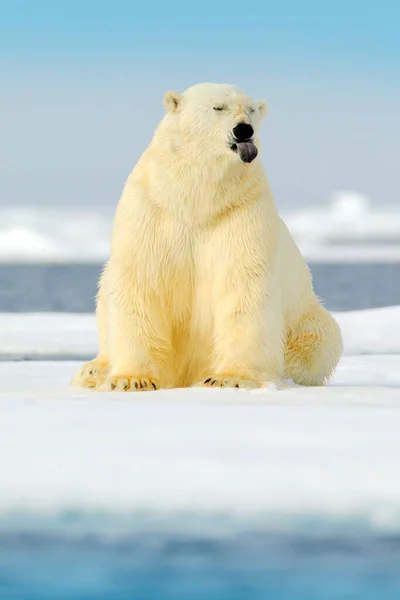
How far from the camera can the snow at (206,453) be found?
9.45 feet

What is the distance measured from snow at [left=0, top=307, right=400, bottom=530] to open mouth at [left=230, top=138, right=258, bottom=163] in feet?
2.89

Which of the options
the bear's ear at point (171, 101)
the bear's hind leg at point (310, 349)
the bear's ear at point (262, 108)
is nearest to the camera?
the bear's ear at point (171, 101)

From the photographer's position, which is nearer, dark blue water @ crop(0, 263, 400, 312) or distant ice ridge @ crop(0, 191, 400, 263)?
dark blue water @ crop(0, 263, 400, 312)

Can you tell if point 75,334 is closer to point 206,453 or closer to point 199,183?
point 199,183

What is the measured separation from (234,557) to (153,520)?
0.26m

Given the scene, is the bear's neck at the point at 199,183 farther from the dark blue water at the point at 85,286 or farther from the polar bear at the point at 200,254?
the dark blue water at the point at 85,286

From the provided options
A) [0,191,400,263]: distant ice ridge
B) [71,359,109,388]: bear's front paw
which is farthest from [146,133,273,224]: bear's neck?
[0,191,400,263]: distant ice ridge

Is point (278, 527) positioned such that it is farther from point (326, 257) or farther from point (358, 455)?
point (326, 257)

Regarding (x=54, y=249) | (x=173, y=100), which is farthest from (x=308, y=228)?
(x=173, y=100)

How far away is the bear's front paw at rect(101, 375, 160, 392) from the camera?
13.8 feet

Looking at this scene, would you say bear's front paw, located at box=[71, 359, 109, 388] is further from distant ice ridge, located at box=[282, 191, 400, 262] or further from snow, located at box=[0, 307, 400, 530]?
distant ice ridge, located at box=[282, 191, 400, 262]

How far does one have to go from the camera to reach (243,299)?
13.9 ft

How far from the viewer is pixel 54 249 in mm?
31656

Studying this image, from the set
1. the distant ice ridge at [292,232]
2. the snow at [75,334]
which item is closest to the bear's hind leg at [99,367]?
the snow at [75,334]
